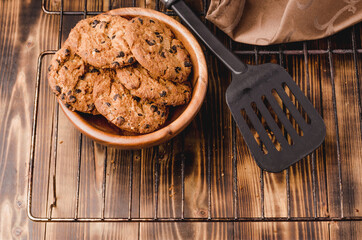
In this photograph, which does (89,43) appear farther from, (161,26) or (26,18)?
(26,18)

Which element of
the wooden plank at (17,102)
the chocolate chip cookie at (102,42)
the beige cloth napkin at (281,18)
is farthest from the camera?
the wooden plank at (17,102)

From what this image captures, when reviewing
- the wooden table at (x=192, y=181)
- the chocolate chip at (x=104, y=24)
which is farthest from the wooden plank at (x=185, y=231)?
the chocolate chip at (x=104, y=24)

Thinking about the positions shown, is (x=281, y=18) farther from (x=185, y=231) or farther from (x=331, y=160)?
(x=185, y=231)

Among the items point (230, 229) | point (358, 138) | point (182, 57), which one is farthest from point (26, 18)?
point (358, 138)

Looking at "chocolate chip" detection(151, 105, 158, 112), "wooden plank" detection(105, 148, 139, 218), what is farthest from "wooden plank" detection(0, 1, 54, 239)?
"chocolate chip" detection(151, 105, 158, 112)

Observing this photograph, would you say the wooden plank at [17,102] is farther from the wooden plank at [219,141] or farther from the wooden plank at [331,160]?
the wooden plank at [331,160]

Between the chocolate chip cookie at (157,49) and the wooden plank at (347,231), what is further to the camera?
the wooden plank at (347,231)

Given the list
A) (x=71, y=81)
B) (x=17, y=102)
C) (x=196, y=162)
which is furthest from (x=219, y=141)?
(x=17, y=102)
